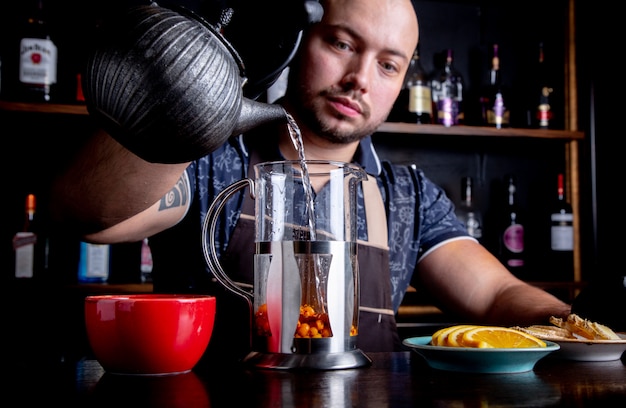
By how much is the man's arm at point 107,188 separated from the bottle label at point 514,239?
4.83ft

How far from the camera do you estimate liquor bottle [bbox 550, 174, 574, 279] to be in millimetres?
2338

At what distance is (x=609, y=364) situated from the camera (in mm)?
845

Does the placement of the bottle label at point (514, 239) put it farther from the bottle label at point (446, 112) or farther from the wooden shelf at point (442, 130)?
the bottle label at point (446, 112)

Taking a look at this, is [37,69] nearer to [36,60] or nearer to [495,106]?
[36,60]

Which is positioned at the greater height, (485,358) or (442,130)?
(442,130)

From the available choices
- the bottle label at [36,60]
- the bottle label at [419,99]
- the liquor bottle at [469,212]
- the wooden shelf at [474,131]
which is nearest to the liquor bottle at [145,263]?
the bottle label at [36,60]

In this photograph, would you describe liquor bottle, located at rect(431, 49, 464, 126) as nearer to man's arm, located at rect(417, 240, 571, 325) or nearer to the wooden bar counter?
man's arm, located at rect(417, 240, 571, 325)

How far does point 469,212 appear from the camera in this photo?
249 cm

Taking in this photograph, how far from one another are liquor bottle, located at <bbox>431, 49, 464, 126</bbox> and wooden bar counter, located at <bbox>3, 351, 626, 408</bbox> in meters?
1.58

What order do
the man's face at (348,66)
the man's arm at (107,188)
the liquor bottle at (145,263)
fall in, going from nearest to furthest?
the man's arm at (107,188)
the man's face at (348,66)
the liquor bottle at (145,263)

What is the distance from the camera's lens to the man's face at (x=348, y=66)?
1626 mm

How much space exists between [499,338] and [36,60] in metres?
1.72

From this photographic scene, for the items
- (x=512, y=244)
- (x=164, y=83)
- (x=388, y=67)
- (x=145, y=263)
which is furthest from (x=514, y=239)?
(x=164, y=83)

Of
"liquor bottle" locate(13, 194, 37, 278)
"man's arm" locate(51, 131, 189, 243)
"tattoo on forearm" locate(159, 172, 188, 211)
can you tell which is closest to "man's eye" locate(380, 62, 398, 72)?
"tattoo on forearm" locate(159, 172, 188, 211)
